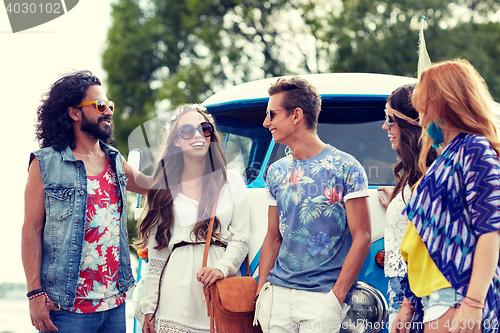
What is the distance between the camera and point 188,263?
307 cm

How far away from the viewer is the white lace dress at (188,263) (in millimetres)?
3020

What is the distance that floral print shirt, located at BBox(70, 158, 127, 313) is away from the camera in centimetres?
286

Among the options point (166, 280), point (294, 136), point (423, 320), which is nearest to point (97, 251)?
point (166, 280)

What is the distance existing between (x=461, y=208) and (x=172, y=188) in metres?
1.89

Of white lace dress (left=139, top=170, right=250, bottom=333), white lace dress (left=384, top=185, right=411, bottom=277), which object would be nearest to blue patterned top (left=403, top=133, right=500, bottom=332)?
white lace dress (left=384, top=185, right=411, bottom=277)

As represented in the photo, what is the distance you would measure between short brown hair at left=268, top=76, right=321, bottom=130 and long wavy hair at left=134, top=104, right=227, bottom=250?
0.66m

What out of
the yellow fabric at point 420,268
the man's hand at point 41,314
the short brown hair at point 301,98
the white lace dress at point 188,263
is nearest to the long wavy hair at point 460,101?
the yellow fabric at point 420,268

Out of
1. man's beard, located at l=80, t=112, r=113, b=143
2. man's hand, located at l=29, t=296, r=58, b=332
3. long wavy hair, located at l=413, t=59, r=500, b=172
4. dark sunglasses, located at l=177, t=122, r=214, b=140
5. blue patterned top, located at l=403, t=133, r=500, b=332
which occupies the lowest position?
man's hand, located at l=29, t=296, r=58, b=332

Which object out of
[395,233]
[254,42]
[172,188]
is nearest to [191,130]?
[172,188]

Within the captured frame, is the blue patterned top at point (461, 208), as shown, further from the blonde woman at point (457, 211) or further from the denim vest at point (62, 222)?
the denim vest at point (62, 222)

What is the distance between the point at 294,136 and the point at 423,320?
4.18 ft

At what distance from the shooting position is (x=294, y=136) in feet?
9.68

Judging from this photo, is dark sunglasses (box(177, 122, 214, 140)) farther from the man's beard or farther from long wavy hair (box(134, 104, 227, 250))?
the man's beard

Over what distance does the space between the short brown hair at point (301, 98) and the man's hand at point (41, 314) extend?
1.74 meters
